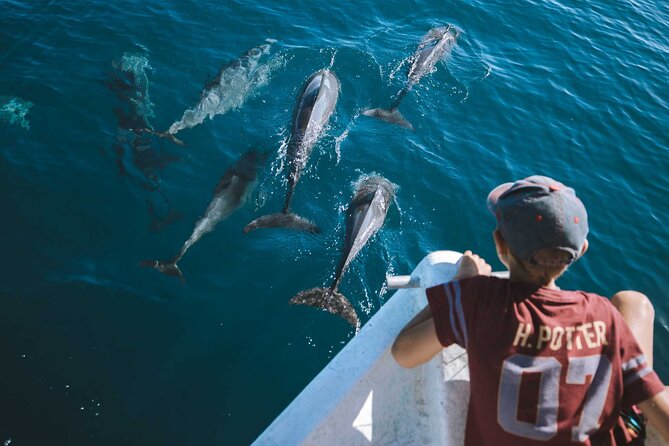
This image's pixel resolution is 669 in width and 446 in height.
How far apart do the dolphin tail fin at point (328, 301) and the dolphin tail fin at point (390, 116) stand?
494cm

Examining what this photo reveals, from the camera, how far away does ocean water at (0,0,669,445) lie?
6.75 m

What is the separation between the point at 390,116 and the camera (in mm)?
11086

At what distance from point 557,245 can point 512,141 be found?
922 centimetres

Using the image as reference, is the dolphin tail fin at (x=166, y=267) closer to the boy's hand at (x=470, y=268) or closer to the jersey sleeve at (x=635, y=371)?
the boy's hand at (x=470, y=268)

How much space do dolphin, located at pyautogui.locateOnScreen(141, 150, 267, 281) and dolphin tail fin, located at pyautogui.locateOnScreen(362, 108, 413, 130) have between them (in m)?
2.81

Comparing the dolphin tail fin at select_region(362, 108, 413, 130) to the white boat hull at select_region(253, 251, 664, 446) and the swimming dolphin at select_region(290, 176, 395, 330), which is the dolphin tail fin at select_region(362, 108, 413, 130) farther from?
the white boat hull at select_region(253, 251, 664, 446)

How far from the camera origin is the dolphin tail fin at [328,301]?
7363 millimetres

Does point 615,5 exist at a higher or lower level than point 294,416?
higher

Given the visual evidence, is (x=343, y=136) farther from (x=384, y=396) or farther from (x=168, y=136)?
(x=384, y=396)

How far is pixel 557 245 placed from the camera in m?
2.68

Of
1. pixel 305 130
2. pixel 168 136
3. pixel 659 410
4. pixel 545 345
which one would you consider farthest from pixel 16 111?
pixel 659 410

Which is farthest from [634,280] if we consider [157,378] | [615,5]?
[615,5]

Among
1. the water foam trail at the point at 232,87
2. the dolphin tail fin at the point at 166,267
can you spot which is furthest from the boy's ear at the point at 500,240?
the water foam trail at the point at 232,87

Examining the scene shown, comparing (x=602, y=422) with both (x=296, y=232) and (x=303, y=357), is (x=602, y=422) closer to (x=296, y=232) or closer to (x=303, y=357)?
(x=303, y=357)
